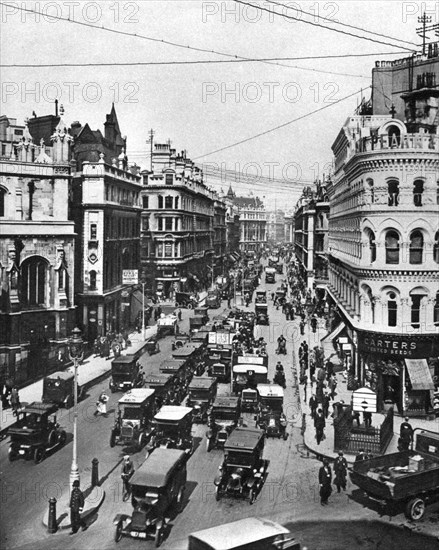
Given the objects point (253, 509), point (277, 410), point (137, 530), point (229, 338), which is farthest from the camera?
point (229, 338)

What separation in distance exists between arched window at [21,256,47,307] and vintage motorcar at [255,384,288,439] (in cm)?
1776

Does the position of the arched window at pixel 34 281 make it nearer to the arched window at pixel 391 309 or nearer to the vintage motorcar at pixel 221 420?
the vintage motorcar at pixel 221 420

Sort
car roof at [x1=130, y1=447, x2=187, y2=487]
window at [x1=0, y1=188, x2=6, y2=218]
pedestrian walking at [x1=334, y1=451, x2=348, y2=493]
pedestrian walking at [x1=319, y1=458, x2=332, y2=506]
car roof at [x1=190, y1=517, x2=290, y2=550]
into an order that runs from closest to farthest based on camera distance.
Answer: car roof at [x1=190, y1=517, x2=290, y2=550] < car roof at [x1=130, y1=447, x2=187, y2=487] < pedestrian walking at [x1=319, y1=458, x2=332, y2=506] < pedestrian walking at [x1=334, y1=451, x2=348, y2=493] < window at [x1=0, y1=188, x2=6, y2=218]

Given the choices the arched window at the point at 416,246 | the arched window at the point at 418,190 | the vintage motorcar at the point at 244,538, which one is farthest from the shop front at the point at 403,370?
the vintage motorcar at the point at 244,538

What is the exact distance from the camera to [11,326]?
3647 cm

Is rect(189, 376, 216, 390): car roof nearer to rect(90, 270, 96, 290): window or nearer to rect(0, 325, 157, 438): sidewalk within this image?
rect(0, 325, 157, 438): sidewalk

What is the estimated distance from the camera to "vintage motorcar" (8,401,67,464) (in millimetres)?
23609

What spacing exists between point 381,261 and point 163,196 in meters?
47.3

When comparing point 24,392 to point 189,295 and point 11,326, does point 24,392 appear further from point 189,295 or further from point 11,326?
point 189,295

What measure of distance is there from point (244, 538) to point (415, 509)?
24.0ft

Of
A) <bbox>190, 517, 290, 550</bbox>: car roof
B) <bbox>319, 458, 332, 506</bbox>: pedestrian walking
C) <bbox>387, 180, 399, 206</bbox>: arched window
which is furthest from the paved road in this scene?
<bbox>387, 180, 399, 206</bbox>: arched window

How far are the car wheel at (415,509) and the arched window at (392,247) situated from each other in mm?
16774

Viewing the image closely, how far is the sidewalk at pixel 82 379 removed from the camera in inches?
1141

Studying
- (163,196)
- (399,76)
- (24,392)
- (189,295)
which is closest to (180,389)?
(24,392)
